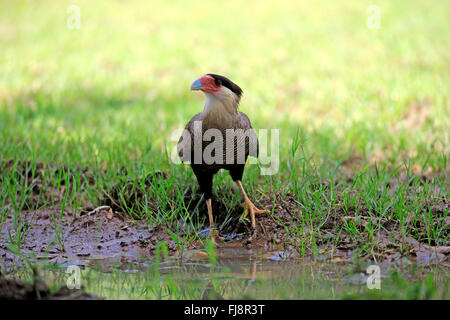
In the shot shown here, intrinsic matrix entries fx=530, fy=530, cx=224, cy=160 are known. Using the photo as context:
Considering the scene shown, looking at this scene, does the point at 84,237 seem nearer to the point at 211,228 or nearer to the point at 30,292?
the point at 211,228

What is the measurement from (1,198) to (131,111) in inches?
148

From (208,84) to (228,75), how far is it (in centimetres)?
641

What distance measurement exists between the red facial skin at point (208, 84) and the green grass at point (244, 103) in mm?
997

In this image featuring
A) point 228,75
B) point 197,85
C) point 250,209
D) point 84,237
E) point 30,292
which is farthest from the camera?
point 228,75

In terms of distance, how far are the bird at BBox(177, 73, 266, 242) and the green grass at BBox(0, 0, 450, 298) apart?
0.40 meters

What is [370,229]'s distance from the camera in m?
4.08

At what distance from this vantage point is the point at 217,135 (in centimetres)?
441

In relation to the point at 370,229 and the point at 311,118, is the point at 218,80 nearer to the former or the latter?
the point at 370,229

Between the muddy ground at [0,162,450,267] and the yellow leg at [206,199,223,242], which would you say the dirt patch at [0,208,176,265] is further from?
the yellow leg at [206,199,223,242]

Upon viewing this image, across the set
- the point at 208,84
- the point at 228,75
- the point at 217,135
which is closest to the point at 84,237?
A: the point at 217,135

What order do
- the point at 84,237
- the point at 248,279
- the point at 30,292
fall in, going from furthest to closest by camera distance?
the point at 84,237 → the point at 248,279 → the point at 30,292

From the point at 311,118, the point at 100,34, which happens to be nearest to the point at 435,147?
the point at 311,118

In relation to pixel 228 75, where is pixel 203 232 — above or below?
below
